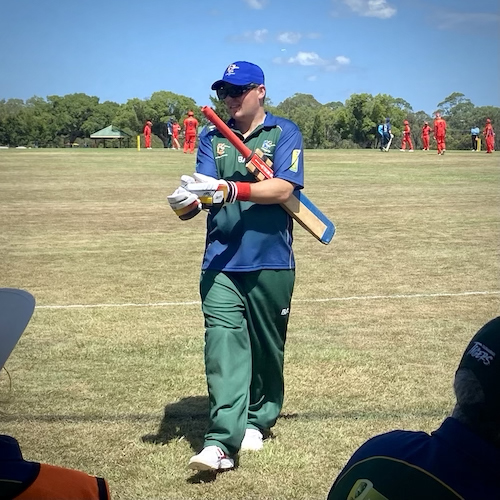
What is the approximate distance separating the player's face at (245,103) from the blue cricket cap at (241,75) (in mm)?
57

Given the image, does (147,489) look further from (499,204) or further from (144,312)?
(499,204)

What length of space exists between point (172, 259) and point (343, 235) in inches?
137

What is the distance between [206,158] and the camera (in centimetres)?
492

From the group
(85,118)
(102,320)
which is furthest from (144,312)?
(85,118)

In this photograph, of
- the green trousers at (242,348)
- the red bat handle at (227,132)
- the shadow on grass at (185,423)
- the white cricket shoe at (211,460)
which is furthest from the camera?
the shadow on grass at (185,423)

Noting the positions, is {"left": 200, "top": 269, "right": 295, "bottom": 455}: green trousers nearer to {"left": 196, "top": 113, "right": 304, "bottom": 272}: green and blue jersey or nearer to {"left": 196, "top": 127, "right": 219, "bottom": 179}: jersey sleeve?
{"left": 196, "top": 113, "right": 304, "bottom": 272}: green and blue jersey

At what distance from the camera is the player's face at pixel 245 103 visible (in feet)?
16.0

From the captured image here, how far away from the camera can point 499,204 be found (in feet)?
60.4

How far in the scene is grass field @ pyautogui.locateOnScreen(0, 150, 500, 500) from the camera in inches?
192

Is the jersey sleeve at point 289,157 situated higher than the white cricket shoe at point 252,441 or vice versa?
the jersey sleeve at point 289,157

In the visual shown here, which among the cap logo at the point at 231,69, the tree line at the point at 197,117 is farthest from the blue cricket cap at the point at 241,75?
the tree line at the point at 197,117

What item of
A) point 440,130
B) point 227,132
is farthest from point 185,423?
point 440,130

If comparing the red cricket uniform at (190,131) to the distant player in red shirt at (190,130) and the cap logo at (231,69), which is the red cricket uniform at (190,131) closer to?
the distant player in red shirt at (190,130)

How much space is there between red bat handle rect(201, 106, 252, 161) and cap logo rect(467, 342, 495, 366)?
310 cm
